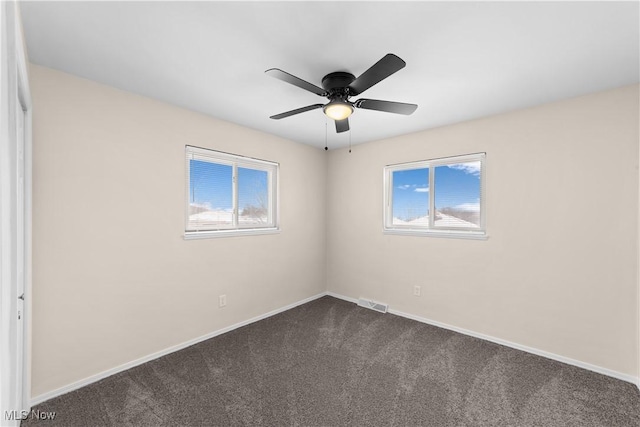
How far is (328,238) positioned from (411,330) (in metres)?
1.83

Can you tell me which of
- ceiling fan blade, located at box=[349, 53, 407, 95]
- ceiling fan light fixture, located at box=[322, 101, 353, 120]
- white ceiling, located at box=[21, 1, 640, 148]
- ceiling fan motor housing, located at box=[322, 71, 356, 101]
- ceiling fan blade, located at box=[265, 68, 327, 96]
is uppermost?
white ceiling, located at box=[21, 1, 640, 148]

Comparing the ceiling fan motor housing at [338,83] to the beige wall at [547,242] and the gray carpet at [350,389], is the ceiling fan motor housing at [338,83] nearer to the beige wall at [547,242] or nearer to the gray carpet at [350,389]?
the beige wall at [547,242]

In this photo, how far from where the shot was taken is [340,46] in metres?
1.75

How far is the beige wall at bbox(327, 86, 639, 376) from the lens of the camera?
231 cm

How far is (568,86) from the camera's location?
229 centimetres

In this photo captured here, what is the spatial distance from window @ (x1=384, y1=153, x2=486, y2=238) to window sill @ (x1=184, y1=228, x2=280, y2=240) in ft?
5.28

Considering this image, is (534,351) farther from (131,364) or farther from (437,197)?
(131,364)

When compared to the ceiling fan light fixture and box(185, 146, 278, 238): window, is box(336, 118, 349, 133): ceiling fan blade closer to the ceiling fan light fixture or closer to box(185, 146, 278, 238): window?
the ceiling fan light fixture

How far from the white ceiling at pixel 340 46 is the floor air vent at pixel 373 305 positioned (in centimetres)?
259

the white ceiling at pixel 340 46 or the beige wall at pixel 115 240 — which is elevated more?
the white ceiling at pixel 340 46

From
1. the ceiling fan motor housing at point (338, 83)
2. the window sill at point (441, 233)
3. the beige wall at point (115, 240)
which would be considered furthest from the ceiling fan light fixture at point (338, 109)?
the window sill at point (441, 233)

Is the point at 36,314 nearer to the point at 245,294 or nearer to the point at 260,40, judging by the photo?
the point at 245,294

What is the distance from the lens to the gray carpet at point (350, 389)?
6.12 ft

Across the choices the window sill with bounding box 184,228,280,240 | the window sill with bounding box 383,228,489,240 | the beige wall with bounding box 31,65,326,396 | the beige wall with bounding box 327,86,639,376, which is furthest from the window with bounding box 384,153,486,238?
the beige wall with bounding box 31,65,326,396
